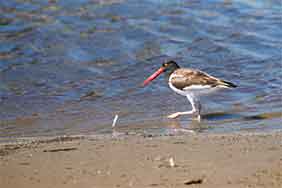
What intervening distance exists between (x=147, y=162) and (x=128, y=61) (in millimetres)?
6175

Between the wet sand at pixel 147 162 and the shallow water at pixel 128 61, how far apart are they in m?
1.38

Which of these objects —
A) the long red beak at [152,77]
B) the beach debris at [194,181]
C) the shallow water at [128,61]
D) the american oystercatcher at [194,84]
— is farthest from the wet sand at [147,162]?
the long red beak at [152,77]

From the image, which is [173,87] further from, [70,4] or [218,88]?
[70,4]

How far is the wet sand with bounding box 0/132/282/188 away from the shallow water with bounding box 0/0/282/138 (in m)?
1.38

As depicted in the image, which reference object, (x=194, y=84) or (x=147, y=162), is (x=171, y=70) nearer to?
(x=194, y=84)

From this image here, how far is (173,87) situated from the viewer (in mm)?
10172

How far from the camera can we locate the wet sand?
539cm

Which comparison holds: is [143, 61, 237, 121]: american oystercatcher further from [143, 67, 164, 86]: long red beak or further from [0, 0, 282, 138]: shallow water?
[143, 67, 164, 86]: long red beak

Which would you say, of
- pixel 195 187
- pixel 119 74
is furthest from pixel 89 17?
pixel 195 187

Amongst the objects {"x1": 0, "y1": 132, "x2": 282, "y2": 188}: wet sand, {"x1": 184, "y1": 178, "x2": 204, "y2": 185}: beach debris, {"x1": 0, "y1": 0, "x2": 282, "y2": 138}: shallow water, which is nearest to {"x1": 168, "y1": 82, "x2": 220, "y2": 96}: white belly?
{"x1": 0, "y1": 0, "x2": 282, "y2": 138}: shallow water

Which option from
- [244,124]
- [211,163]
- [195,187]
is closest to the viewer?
[195,187]

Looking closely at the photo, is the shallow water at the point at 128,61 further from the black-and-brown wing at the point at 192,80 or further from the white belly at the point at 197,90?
the black-and-brown wing at the point at 192,80

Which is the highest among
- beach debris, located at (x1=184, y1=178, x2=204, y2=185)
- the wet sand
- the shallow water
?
beach debris, located at (x1=184, y1=178, x2=204, y2=185)

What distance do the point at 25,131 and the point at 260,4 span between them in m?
8.64
